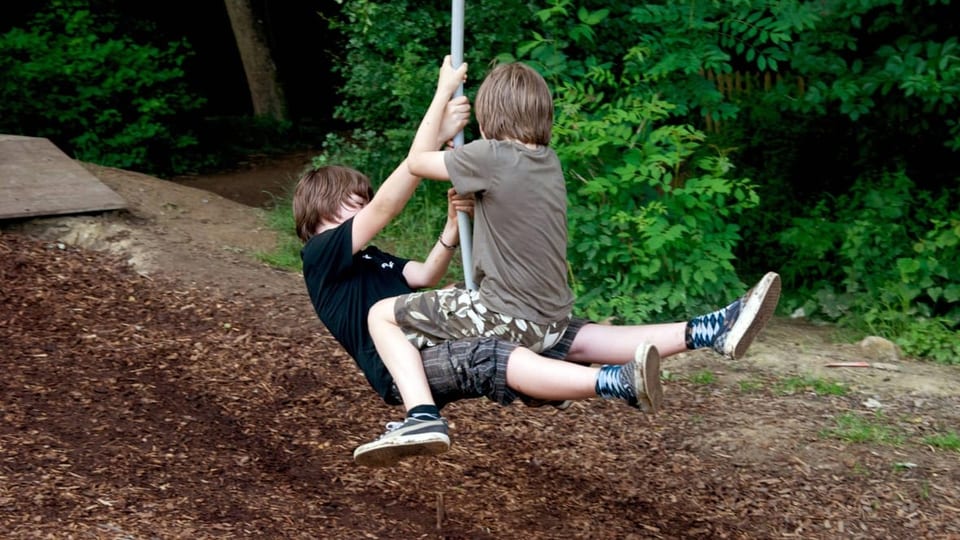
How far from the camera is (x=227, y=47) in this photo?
1560cm

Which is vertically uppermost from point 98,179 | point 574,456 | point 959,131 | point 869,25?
point 869,25

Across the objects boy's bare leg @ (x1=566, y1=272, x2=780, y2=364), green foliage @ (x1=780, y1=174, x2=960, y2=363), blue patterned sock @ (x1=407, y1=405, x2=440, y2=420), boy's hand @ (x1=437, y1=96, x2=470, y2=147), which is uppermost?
boy's hand @ (x1=437, y1=96, x2=470, y2=147)

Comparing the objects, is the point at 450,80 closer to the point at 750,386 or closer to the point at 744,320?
the point at 744,320

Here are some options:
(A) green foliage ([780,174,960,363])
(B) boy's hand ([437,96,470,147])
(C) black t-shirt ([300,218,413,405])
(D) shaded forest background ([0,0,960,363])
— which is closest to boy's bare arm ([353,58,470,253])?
(B) boy's hand ([437,96,470,147])

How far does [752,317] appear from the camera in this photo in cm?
362

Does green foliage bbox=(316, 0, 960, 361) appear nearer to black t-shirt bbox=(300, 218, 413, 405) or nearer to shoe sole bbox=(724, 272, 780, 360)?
shoe sole bbox=(724, 272, 780, 360)

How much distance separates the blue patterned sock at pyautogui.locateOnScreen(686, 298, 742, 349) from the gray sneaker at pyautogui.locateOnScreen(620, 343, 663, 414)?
0.27 meters

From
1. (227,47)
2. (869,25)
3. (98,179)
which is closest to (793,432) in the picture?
(869,25)

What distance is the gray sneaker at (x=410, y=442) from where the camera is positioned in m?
3.50

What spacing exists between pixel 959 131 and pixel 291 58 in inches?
417

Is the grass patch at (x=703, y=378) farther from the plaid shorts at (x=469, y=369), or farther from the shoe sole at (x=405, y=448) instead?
the shoe sole at (x=405, y=448)

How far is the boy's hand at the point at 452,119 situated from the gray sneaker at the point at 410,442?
867mm

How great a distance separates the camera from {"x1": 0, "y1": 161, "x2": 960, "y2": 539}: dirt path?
4.73 m

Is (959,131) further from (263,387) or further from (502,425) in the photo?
(263,387)
